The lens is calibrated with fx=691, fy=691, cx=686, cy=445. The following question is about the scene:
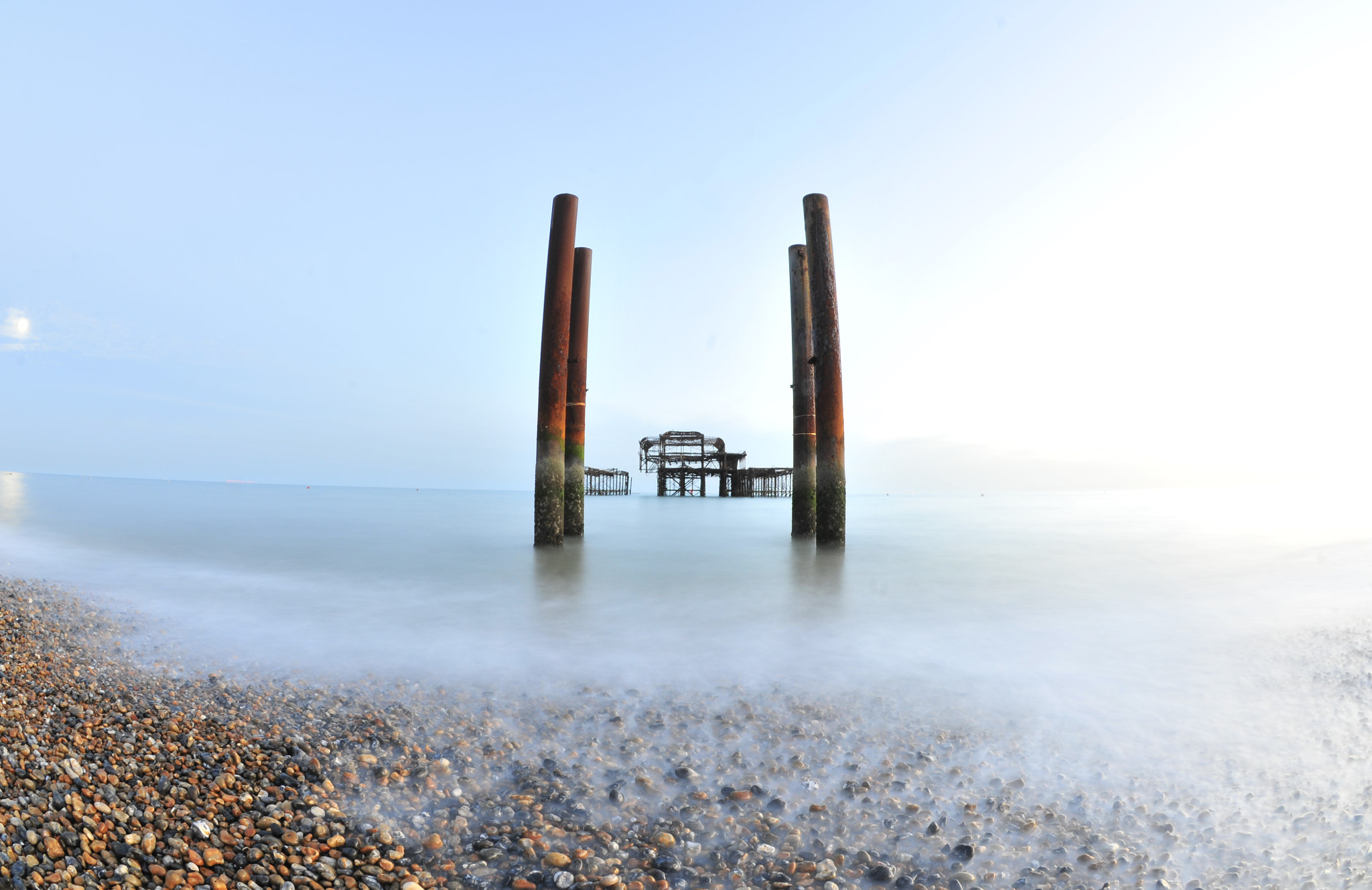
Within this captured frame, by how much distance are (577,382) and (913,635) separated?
22.9 feet

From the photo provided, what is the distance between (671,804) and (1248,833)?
2.34m

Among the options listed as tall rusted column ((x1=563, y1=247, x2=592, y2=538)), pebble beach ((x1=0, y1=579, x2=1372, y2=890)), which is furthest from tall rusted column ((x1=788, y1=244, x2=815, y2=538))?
pebble beach ((x1=0, y1=579, x2=1372, y2=890))

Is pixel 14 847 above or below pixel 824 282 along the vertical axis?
below

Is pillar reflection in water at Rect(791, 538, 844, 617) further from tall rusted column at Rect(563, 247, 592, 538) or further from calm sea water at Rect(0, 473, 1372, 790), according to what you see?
tall rusted column at Rect(563, 247, 592, 538)

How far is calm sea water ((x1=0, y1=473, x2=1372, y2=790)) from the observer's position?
464 cm

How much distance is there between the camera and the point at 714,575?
1105 centimetres

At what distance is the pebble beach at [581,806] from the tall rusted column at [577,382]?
307 inches

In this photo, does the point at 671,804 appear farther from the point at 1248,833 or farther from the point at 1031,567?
the point at 1031,567

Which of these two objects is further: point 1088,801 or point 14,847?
point 1088,801

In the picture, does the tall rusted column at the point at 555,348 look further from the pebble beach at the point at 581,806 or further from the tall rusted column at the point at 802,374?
the pebble beach at the point at 581,806

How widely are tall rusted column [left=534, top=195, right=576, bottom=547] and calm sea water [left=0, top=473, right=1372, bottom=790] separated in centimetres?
168

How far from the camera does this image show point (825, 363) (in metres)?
10.4

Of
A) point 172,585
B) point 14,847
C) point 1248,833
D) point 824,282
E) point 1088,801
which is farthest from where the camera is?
point 824,282

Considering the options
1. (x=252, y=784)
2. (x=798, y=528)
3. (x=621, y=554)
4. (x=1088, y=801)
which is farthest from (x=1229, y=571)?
(x=252, y=784)
